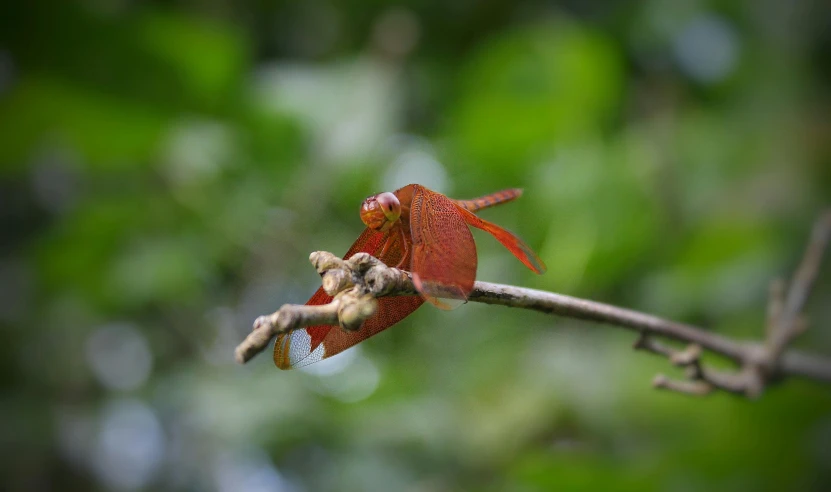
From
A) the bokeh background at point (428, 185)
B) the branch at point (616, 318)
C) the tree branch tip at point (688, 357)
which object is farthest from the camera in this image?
the bokeh background at point (428, 185)

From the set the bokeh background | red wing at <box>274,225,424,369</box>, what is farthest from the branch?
the bokeh background

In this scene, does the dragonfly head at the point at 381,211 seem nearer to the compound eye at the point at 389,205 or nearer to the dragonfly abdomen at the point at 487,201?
the compound eye at the point at 389,205

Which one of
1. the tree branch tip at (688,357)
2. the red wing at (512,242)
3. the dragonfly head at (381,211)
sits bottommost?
Answer: the tree branch tip at (688,357)

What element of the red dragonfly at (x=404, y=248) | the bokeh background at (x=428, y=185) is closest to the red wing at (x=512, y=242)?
the red dragonfly at (x=404, y=248)

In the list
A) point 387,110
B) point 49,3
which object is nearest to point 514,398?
point 387,110

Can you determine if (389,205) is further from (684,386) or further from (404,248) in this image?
(684,386)

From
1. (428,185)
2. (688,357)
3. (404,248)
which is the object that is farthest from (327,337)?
(428,185)

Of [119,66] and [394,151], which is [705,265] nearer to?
[394,151]
